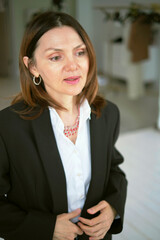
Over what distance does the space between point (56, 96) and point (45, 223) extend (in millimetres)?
463

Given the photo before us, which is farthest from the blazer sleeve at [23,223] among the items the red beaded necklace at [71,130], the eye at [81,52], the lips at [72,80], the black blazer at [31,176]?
the eye at [81,52]

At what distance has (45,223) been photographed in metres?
0.89

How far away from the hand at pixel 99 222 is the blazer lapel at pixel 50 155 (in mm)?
155

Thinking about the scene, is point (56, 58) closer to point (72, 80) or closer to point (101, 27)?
point (72, 80)

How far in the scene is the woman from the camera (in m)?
0.85

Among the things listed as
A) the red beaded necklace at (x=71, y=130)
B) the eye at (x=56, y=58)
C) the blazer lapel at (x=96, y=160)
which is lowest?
the blazer lapel at (x=96, y=160)

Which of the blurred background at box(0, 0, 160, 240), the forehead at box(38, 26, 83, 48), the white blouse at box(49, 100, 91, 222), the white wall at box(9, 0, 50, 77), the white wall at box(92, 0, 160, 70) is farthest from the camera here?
the white wall at box(92, 0, 160, 70)

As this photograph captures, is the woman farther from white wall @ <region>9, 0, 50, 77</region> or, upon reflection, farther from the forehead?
white wall @ <region>9, 0, 50, 77</region>

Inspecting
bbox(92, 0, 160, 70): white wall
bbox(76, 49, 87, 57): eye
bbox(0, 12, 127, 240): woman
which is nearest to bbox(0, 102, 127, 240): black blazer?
bbox(0, 12, 127, 240): woman

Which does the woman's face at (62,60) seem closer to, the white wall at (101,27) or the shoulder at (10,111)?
the shoulder at (10,111)

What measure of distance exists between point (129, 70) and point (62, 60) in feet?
7.06

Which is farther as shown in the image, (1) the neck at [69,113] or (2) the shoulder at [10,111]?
(1) the neck at [69,113]

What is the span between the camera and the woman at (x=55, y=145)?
0.85m

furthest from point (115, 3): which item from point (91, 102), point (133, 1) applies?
point (91, 102)
